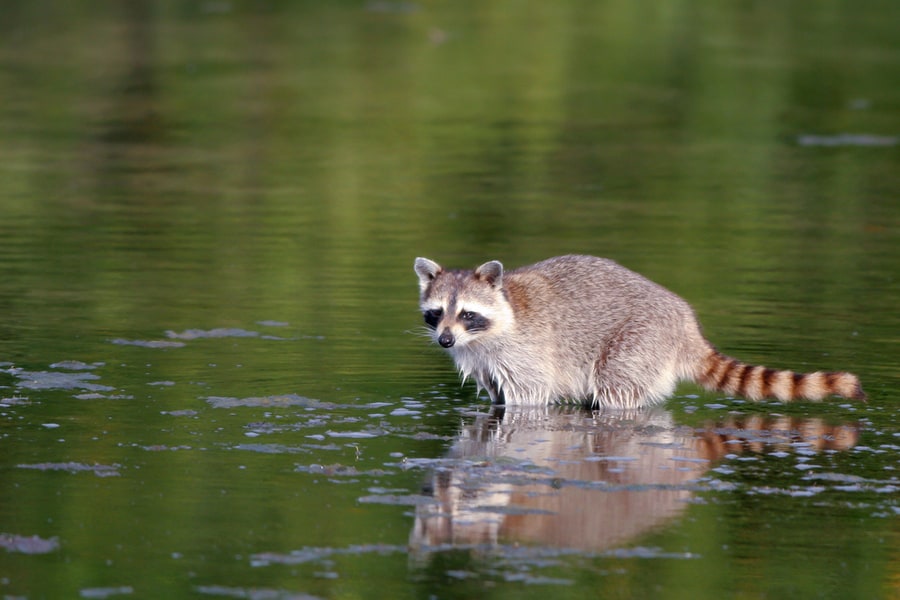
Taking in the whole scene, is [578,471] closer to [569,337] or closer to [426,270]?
[569,337]

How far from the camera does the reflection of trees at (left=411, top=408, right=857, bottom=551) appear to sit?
6.34 metres

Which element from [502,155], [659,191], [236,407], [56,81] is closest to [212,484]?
[236,407]

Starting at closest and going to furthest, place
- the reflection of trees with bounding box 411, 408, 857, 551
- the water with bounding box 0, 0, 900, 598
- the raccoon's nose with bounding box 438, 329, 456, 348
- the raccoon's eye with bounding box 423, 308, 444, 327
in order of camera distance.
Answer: the water with bounding box 0, 0, 900, 598, the reflection of trees with bounding box 411, 408, 857, 551, the raccoon's nose with bounding box 438, 329, 456, 348, the raccoon's eye with bounding box 423, 308, 444, 327

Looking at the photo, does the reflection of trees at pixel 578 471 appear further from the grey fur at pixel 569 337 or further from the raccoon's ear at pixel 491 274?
the raccoon's ear at pixel 491 274

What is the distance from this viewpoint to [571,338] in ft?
29.2

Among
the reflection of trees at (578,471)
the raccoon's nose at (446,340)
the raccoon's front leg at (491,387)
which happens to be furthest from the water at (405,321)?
the raccoon's nose at (446,340)

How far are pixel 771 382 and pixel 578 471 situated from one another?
1640mm

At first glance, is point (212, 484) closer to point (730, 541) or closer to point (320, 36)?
point (730, 541)

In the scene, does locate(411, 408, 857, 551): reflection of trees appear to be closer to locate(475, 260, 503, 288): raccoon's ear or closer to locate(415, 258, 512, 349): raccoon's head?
locate(415, 258, 512, 349): raccoon's head

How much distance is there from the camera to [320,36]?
1259 inches

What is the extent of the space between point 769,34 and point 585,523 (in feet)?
87.8

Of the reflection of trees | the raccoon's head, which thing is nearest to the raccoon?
the raccoon's head

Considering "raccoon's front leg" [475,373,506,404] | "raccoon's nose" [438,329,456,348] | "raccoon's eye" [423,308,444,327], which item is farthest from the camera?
"raccoon's front leg" [475,373,506,404]

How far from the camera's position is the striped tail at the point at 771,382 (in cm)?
828
